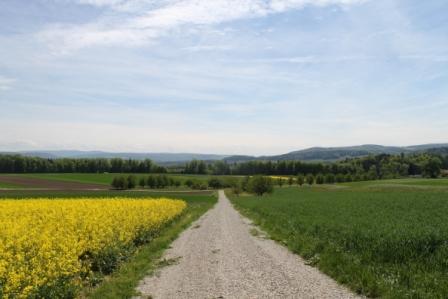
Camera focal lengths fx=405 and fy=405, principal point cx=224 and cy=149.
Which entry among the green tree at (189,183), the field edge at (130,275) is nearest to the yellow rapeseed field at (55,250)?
the field edge at (130,275)

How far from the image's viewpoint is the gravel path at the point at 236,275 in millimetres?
10469

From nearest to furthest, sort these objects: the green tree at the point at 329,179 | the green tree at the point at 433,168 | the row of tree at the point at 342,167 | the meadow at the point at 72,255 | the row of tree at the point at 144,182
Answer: the meadow at the point at 72,255
the row of tree at the point at 144,182
the green tree at the point at 433,168
the green tree at the point at 329,179
the row of tree at the point at 342,167

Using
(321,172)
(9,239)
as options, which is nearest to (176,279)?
(9,239)

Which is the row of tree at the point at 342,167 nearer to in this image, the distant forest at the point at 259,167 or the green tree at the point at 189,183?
the distant forest at the point at 259,167

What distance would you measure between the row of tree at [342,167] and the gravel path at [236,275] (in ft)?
477

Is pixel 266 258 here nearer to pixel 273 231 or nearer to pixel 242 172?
pixel 273 231

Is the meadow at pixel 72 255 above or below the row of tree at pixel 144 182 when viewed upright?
above

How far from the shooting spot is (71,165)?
153000mm

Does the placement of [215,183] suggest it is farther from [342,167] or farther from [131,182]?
[342,167]

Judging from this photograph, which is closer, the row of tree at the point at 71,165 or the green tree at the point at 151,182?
the green tree at the point at 151,182

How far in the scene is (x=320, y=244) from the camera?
16500 millimetres

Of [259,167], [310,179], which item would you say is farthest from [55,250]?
[259,167]

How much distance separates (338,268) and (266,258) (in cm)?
365

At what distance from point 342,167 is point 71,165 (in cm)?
10974
